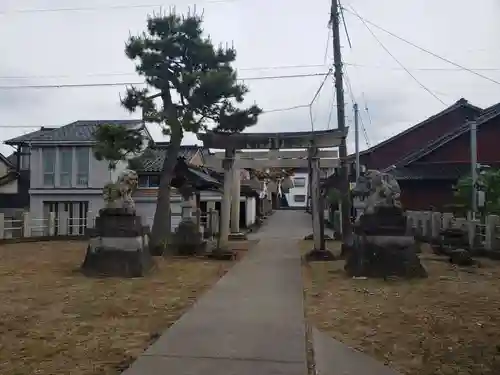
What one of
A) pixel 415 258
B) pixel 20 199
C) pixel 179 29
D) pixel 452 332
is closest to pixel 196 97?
pixel 179 29

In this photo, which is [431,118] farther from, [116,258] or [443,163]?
[116,258]

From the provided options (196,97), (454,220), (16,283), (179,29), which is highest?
(179,29)

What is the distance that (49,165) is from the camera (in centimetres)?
2612

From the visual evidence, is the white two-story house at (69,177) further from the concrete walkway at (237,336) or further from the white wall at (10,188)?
the concrete walkway at (237,336)

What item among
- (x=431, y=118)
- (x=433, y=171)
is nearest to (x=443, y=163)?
(x=433, y=171)

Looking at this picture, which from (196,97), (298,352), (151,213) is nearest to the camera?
(298,352)

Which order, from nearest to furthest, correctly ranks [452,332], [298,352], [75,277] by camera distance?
[298,352], [452,332], [75,277]

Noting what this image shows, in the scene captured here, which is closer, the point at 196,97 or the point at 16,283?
the point at 16,283

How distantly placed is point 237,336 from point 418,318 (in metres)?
2.49

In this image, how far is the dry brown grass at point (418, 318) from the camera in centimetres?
457

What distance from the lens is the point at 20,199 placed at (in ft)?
87.3

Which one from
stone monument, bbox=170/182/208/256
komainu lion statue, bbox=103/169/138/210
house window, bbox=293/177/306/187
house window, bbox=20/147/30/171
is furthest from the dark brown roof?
house window, bbox=293/177/306/187

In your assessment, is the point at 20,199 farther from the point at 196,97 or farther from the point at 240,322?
the point at 240,322

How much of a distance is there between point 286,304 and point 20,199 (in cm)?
2359
